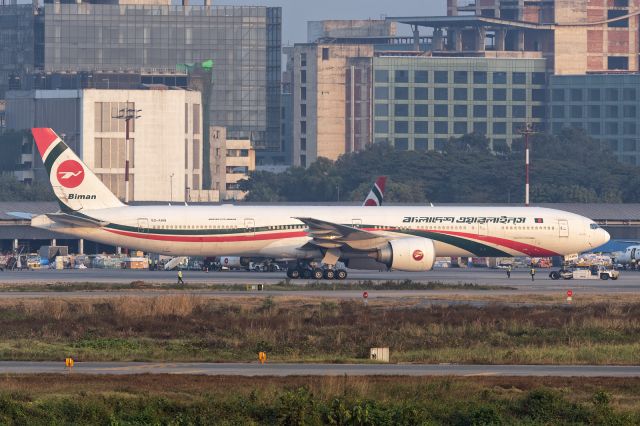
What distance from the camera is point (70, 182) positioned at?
77062 millimetres

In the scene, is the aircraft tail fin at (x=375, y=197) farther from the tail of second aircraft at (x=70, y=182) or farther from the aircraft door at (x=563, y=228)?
the tail of second aircraft at (x=70, y=182)

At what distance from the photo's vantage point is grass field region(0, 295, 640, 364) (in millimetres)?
39094

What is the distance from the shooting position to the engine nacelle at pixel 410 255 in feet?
239

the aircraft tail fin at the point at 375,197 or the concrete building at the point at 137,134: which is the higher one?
the concrete building at the point at 137,134

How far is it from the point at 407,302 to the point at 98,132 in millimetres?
122763

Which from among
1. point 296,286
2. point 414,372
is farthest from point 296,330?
point 296,286

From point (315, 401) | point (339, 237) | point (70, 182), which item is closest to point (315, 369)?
point (315, 401)

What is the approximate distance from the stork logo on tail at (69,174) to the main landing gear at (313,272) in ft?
43.3

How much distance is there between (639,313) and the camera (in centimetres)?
5166

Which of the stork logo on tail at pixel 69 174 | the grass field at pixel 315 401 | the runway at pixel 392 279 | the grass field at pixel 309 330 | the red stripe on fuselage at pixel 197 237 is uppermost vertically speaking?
the stork logo on tail at pixel 69 174

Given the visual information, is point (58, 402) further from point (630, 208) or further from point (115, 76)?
point (115, 76)

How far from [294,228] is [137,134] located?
4209 inches

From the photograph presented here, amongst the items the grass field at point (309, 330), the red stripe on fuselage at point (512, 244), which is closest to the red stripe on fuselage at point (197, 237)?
the red stripe on fuselage at point (512, 244)

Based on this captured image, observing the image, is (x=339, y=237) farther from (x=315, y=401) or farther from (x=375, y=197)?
(x=315, y=401)
